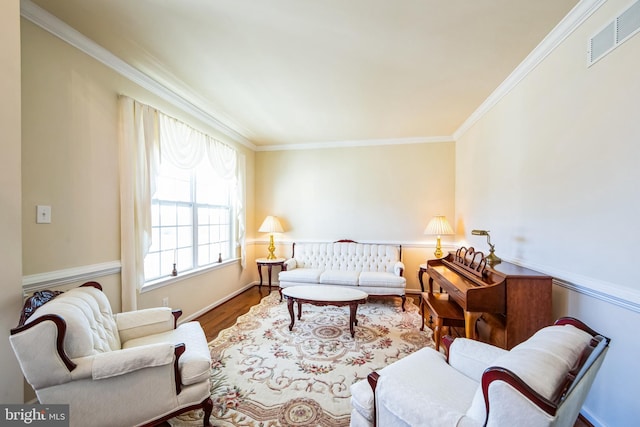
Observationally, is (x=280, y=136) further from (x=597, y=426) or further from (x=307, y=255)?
(x=597, y=426)

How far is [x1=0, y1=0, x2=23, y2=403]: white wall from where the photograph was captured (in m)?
1.41

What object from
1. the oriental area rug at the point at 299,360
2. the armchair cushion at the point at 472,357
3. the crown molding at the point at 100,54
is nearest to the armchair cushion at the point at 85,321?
the oriental area rug at the point at 299,360

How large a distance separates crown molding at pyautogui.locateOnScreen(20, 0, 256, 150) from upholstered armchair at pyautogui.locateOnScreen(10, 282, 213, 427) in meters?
1.91

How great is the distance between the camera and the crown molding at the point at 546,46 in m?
1.70

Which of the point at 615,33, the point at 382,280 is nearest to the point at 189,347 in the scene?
the point at 382,280

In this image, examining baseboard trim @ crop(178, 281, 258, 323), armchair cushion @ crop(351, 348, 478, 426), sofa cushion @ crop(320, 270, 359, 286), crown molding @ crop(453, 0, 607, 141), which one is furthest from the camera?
sofa cushion @ crop(320, 270, 359, 286)

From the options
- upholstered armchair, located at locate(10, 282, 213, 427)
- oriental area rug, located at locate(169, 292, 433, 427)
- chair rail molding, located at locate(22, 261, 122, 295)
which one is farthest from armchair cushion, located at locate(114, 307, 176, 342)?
oriental area rug, located at locate(169, 292, 433, 427)

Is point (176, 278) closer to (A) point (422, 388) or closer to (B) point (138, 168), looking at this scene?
(B) point (138, 168)

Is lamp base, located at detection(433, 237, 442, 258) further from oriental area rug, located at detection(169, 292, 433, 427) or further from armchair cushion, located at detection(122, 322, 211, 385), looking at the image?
armchair cushion, located at detection(122, 322, 211, 385)

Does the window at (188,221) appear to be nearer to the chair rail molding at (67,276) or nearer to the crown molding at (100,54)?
the chair rail molding at (67,276)

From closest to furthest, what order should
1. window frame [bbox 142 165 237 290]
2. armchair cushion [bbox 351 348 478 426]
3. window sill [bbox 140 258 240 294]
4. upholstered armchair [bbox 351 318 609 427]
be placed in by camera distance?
upholstered armchair [bbox 351 318 609 427] < armchair cushion [bbox 351 348 478 426] < window sill [bbox 140 258 240 294] < window frame [bbox 142 165 237 290]

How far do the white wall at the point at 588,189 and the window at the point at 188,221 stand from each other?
3.71 meters

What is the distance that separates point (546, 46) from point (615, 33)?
57 cm

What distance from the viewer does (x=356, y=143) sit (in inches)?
186
